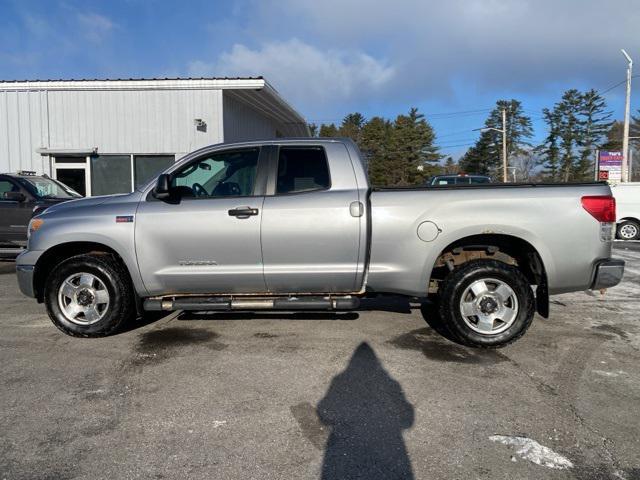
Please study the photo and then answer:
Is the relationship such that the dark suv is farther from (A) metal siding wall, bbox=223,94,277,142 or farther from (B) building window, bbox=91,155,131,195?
(A) metal siding wall, bbox=223,94,277,142

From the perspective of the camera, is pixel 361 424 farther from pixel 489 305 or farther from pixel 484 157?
pixel 484 157

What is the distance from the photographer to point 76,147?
48.5 feet

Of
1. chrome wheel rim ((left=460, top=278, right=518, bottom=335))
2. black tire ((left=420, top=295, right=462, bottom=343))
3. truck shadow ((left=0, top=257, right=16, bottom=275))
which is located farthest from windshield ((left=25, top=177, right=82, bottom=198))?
chrome wheel rim ((left=460, top=278, right=518, bottom=335))

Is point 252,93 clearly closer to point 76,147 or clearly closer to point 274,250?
point 76,147

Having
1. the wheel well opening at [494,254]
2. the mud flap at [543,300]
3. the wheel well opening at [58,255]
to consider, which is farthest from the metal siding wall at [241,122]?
the mud flap at [543,300]

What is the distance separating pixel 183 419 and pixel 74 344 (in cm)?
223

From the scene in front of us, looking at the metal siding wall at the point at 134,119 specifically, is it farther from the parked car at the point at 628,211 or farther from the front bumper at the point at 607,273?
the parked car at the point at 628,211

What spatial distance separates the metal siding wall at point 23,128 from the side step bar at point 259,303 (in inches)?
497

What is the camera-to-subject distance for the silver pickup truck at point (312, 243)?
4.57 metres

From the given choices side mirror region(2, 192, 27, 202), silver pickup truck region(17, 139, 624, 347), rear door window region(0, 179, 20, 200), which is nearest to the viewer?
silver pickup truck region(17, 139, 624, 347)

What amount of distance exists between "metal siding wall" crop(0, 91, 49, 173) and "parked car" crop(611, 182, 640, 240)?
18386mm

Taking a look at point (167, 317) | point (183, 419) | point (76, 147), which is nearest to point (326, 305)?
point (183, 419)

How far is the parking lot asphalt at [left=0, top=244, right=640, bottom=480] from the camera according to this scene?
285 cm

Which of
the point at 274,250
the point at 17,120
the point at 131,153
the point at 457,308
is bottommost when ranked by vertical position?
the point at 457,308
